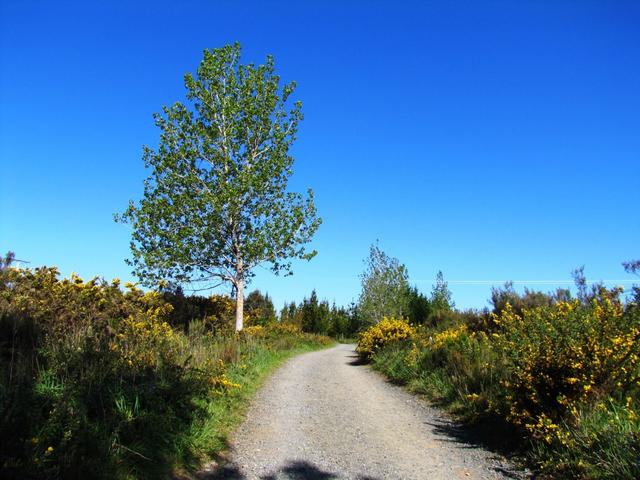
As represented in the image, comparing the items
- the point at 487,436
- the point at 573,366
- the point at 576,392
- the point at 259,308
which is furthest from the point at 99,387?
the point at 259,308

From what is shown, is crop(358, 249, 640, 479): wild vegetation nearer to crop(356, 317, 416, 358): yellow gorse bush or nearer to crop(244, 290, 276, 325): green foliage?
crop(356, 317, 416, 358): yellow gorse bush

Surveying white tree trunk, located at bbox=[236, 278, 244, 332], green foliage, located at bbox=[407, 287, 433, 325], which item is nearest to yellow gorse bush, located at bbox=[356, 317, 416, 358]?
white tree trunk, located at bbox=[236, 278, 244, 332]

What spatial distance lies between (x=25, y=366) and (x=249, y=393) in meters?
4.85

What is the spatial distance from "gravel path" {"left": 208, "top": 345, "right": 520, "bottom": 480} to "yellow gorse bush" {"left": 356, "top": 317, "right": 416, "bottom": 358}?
6.31 metres

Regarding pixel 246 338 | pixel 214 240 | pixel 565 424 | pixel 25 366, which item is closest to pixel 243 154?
pixel 214 240

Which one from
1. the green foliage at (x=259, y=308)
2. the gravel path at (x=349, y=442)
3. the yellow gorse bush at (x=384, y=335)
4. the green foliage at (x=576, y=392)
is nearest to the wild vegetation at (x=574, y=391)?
the green foliage at (x=576, y=392)

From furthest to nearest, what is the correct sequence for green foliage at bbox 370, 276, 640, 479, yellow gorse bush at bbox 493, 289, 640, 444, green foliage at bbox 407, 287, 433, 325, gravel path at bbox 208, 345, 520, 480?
green foliage at bbox 407, 287, 433, 325
yellow gorse bush at bbox 493, 289, 640, 444
gravel path at bbox 208, 345, 520, 480
green foliage at bbox 370, 276, 640, 479

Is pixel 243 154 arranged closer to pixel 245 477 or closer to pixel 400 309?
pixel 245 477

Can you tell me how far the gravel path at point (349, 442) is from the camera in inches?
199

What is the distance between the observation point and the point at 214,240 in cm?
1833

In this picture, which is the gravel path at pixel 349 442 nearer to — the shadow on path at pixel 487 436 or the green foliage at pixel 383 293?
the shadow on path at pixel 487 436

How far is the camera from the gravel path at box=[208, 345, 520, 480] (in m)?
5.05

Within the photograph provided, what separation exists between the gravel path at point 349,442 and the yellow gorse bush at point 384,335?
631 centimetres

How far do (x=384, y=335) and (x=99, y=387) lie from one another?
41.3 feet
